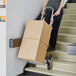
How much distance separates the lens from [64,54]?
3.54 meters

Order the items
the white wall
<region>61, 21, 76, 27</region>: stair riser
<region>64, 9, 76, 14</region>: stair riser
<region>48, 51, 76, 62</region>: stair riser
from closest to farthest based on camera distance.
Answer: the white wall, <region>48, 51, 76, 62</region>: stair riser, <region>61, 21, 76, 27</region>: stair riser, <region>64, 9, 76, 14</region>: stair riser

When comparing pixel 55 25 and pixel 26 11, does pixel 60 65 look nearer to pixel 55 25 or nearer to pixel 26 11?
pixel 55 25

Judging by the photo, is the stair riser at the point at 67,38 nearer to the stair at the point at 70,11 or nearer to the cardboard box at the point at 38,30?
the cardboard box at the point at 38,30

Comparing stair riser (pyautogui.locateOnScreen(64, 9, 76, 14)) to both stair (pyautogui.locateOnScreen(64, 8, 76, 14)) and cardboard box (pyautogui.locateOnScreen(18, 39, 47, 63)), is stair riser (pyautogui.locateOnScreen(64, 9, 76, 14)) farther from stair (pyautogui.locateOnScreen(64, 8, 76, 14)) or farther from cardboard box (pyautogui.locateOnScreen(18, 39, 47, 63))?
cardboard box (pyautogui.locateOnScreen(18, 39, 47, 63))

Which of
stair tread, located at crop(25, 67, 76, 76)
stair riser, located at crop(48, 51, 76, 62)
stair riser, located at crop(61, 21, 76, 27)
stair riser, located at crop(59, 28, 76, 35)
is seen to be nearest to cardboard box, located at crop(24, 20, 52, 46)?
stair riser, located at crop(48, 51, 76, 62)

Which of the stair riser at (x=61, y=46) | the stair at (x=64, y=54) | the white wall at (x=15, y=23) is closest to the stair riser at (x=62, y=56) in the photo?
the stair at (x=64, y=54)

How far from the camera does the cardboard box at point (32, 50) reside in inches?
122

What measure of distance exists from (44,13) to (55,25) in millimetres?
348

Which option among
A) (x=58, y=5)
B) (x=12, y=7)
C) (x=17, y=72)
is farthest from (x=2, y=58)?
(x=58, y=5)

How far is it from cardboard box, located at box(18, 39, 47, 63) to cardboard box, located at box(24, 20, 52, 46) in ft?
0.28

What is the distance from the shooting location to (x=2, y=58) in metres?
3.06

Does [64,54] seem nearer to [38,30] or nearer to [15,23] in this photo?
[38,30]

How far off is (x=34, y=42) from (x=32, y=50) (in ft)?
0.48

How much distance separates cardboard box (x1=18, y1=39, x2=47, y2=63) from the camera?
3092mm
